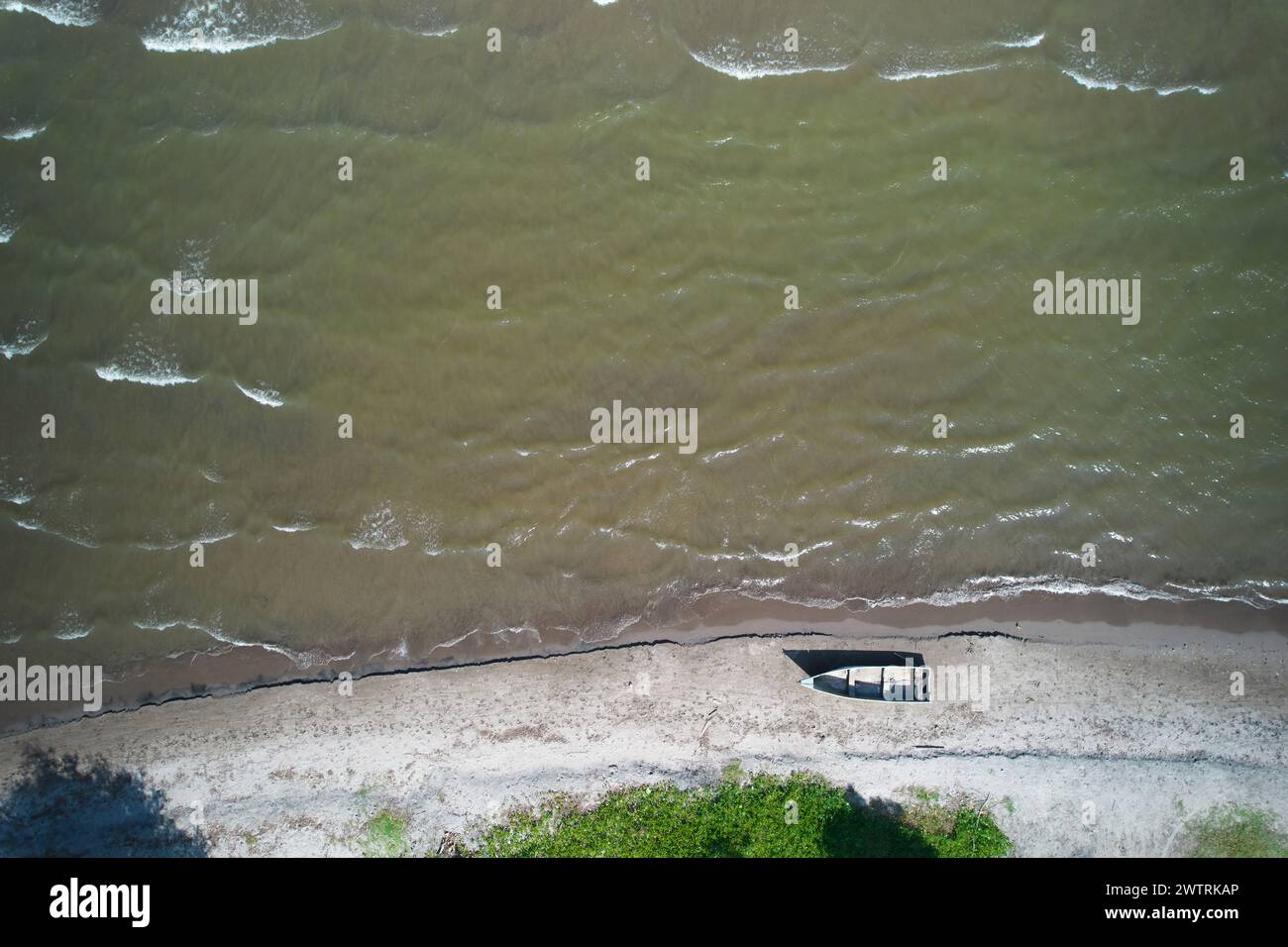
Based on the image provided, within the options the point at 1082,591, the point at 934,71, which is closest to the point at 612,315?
the point at 934,71

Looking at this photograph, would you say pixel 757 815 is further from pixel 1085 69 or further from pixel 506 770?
pixel 1085 69

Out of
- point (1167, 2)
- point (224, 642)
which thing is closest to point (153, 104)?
point (224, 642)

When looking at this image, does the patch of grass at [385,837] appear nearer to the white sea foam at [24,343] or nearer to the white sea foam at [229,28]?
the white sea foam at [24,343]

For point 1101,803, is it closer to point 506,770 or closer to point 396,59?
point 506,770

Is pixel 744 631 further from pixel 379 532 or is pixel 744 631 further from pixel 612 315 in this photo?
pixel 379 532

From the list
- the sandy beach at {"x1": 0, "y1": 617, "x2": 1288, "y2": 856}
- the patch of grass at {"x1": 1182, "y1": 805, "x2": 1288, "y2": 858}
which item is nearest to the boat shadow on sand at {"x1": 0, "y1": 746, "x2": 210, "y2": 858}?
the sandy beach at {"x1": 0, "y1": 617, "x2": 1288, "y2": 856}
